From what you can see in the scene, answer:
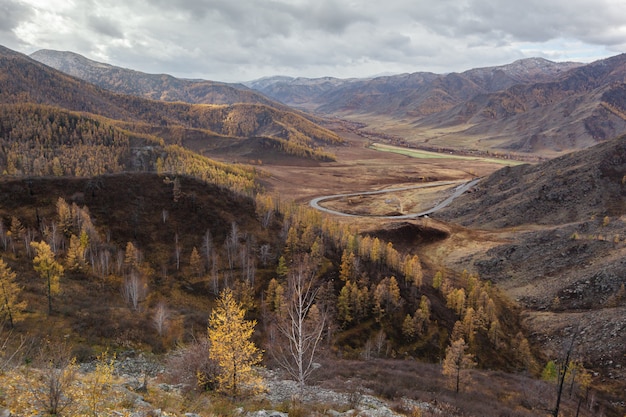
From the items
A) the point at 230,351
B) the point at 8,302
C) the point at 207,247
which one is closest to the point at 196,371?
the point at 230,351

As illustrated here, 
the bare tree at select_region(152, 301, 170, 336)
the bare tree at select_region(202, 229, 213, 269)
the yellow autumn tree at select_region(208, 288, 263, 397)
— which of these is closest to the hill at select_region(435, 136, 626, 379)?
the yellow autumn tree at select_region(208, 288, 263, 397)

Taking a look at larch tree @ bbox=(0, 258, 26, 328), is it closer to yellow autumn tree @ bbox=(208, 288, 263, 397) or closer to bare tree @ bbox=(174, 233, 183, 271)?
yellow autumn tree @ bbox=(208, 288, 263, 397)

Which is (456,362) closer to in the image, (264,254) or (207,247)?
(264,254)

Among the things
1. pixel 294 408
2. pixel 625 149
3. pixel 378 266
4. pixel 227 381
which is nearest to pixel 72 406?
pixel 294 408

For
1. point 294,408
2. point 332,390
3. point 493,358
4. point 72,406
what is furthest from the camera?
point 493,358

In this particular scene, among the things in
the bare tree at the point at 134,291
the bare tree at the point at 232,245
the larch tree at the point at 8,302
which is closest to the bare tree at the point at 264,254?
the bare tree at the point at 232,245

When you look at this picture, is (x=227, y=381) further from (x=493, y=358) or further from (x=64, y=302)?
(x=493, y=358)

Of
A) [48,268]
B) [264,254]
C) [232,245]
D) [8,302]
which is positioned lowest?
[264,254]
